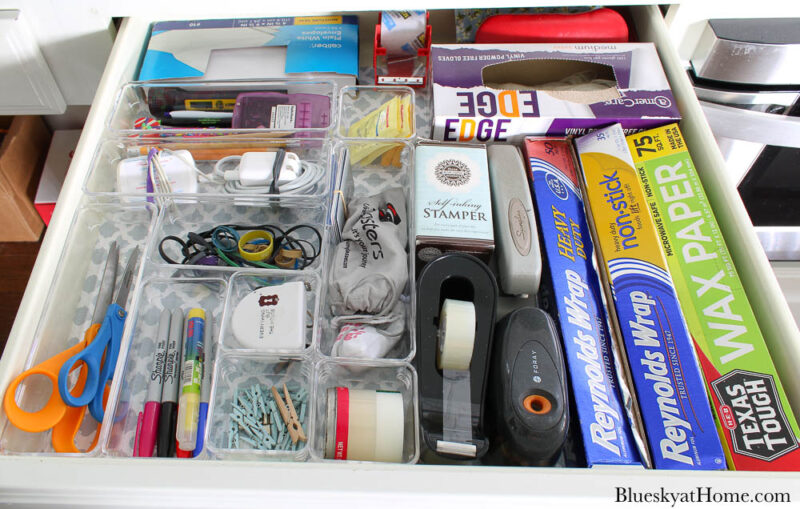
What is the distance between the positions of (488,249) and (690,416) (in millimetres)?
298

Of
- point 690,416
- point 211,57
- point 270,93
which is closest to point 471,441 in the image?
point 690,416

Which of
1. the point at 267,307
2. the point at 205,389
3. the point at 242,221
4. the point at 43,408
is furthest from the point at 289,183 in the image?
the point at 43,408

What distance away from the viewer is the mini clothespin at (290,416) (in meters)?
0.65

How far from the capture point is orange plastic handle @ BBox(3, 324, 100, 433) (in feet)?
1.98

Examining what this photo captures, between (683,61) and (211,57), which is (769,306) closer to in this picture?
(683,61)

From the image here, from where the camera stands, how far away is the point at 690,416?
2.02 feet

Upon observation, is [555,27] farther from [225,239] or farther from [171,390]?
[171,390]

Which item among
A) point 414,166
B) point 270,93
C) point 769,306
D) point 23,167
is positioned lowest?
point 769,306

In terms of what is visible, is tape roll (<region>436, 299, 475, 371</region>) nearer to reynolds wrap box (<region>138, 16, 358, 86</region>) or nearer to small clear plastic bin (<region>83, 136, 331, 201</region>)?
small clear plastic bin (<region>83, 136, 331, 201</region>)

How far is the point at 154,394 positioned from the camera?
671 millimetres

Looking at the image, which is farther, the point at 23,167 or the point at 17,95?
the point at 23,167

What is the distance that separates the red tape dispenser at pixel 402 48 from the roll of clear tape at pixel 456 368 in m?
0.45

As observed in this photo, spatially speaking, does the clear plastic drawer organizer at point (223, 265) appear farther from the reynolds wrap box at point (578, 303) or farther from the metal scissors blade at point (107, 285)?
the reynolds wrap box at point (578, 303)

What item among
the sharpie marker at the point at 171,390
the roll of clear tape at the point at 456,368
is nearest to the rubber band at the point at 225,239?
the sharpie marker at the point at 171,390
